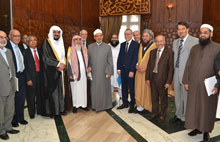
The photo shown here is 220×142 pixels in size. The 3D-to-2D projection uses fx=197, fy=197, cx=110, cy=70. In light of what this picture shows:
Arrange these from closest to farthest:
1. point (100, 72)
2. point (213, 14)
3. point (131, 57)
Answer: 1. point (131, 57)
2. point (100, 72)
3. point (213, 14)

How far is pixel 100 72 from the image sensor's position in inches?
164

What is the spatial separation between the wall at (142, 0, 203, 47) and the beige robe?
4357 mm

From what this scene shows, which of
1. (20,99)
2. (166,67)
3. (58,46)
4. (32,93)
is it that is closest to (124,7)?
(58,46)

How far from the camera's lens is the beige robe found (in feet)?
12.6

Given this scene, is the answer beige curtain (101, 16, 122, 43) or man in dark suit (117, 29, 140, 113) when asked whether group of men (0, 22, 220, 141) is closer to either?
man in dark suit (117, 29, 140, 113)

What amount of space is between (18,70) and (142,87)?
7.55ft

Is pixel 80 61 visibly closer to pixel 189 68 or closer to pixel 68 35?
pixel 189 68

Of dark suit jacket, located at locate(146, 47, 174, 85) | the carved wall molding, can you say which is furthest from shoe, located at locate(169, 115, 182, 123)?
the carved wall molding

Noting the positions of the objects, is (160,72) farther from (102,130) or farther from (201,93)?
(102,130)

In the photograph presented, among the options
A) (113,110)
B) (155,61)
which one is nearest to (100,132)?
(113,110)

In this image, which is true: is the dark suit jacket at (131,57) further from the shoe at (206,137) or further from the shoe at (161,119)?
the shoe at (206,137)

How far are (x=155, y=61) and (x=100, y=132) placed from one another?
155cm

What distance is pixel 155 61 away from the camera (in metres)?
3.51

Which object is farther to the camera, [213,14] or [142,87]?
[213,14]
